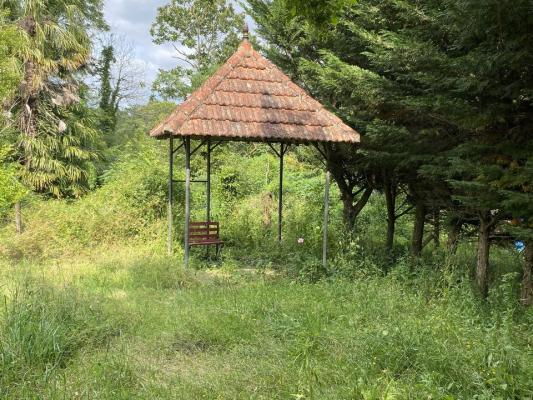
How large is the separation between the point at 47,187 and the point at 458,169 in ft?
49.6

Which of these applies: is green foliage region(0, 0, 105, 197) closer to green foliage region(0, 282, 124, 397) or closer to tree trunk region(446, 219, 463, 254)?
green foliage region(0, 282, 124, 397)

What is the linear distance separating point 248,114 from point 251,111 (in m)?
0.11

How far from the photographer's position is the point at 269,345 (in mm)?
4520

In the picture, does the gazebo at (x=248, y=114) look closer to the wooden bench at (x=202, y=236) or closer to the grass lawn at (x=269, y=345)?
the wooden bench at (x=202, y=236)

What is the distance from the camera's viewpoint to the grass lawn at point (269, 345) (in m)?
3.57

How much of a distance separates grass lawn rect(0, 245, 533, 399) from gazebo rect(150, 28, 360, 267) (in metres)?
2.92

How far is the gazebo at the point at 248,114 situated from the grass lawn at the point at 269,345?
9.58 feet

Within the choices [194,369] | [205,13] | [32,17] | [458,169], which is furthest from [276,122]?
[205,13]

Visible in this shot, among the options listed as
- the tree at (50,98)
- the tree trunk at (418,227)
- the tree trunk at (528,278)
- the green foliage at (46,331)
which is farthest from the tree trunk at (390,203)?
the tree at (50,98)

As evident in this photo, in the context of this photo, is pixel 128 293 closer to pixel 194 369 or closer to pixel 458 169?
pixel 194 369

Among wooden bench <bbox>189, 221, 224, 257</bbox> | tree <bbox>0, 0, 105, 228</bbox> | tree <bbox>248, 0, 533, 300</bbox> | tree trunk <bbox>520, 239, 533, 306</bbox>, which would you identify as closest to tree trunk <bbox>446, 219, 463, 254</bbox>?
tree <bbox>248, 0, 533, 300</bbox>

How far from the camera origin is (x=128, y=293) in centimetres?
680

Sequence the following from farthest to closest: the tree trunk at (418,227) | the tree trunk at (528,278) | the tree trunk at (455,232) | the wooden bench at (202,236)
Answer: the wooden bench at (202,236)
the tree trunk at (418,227)
the tree trunk at (455,232)
the tree trunk at (528,278)

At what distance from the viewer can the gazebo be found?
26.7 ft
